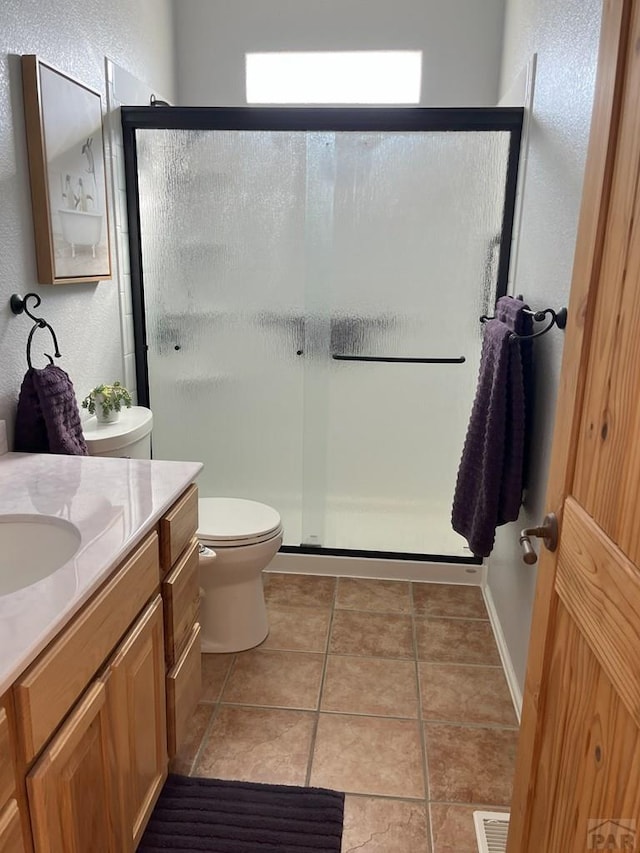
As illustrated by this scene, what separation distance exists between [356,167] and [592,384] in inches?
72.9

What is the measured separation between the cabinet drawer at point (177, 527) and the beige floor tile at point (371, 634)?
0.97m

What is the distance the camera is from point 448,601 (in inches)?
107

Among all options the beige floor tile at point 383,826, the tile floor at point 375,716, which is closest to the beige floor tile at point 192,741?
the tile floor at point 375,716

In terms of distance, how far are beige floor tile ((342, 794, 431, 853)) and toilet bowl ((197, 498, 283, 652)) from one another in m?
0.75

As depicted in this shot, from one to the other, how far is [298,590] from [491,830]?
1318 mm

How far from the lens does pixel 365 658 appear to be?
232cm

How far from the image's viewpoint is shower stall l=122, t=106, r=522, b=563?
8.20 ft

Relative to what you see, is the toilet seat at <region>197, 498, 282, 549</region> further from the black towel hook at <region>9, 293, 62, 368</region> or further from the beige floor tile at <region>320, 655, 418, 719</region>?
the black towel hook at <region>9, 293, 62, 368</region>

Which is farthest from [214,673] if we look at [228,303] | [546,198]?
[546,198]

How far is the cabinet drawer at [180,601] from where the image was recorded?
1.54 meters

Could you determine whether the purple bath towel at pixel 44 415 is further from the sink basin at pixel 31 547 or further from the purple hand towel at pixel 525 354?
the purple hand towel at pixel 525 354

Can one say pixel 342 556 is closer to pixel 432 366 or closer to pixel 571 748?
pixel 432 366

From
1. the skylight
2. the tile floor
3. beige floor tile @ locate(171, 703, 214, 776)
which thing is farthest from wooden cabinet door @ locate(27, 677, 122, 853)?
the skylight

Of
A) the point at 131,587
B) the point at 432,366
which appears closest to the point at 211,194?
the point at 432,366
